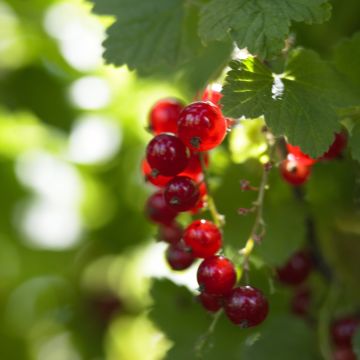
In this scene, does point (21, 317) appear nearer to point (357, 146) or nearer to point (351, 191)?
point (351, 191)

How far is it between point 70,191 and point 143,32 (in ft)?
3.60

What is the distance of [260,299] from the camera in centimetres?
105

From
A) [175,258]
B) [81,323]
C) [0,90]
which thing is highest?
[175,258]

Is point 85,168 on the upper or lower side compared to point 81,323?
upper

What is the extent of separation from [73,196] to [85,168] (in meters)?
0.11

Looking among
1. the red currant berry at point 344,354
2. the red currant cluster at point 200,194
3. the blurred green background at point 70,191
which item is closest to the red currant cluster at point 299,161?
Result: the red currant cluster at point 200,194

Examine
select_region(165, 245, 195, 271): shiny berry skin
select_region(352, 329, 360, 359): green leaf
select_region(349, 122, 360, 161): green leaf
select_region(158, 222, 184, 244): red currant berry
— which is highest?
select_region(349, 122, 360, 161): green leaf

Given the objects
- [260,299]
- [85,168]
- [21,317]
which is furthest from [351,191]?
[21,317]

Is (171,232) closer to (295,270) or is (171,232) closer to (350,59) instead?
(295,270)

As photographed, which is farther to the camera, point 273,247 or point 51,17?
point 51,17

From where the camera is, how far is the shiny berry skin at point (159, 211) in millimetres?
1235

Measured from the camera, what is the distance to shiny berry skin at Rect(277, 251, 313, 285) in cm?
138

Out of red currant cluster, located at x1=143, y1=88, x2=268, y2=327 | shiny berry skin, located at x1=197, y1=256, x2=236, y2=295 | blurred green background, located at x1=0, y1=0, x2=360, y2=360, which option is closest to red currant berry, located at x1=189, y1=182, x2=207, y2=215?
red currant cluster, located at x1=143, y1=88, x2=268, y2=327

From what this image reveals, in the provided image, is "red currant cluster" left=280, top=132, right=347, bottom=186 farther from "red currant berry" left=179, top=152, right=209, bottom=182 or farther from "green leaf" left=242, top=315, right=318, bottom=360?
"green leaf" left=242, top=315, right=318, bottom=360
